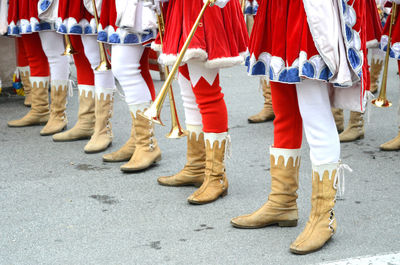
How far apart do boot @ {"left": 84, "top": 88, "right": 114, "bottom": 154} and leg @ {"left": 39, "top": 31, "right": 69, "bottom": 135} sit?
1.93 ft

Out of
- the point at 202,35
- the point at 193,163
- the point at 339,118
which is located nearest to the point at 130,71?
the point at 193,163

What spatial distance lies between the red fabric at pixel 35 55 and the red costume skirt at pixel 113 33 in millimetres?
1231

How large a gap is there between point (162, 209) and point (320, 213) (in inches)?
37.4

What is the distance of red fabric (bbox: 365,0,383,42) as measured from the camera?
4.04m

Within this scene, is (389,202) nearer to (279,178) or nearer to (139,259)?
(279,178)

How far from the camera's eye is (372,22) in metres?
4.06

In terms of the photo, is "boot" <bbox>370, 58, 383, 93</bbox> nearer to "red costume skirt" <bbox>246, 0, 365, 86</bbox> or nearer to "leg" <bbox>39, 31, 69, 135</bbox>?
"leg" <bbox>39, 31, 69, 135</bbox>

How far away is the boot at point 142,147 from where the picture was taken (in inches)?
152

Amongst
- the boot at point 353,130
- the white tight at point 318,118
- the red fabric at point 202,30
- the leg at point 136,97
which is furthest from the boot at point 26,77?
the white tight at point 318,118

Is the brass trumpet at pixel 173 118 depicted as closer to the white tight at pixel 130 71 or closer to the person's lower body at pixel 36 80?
the white tight at pixel 130 71

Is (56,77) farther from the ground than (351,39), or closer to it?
closer to it

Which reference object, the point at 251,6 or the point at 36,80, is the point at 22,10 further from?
the point at 251,6

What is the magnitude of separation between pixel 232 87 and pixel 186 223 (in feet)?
12.6

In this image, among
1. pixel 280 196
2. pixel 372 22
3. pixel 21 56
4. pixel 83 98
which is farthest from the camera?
pixel 21 56
